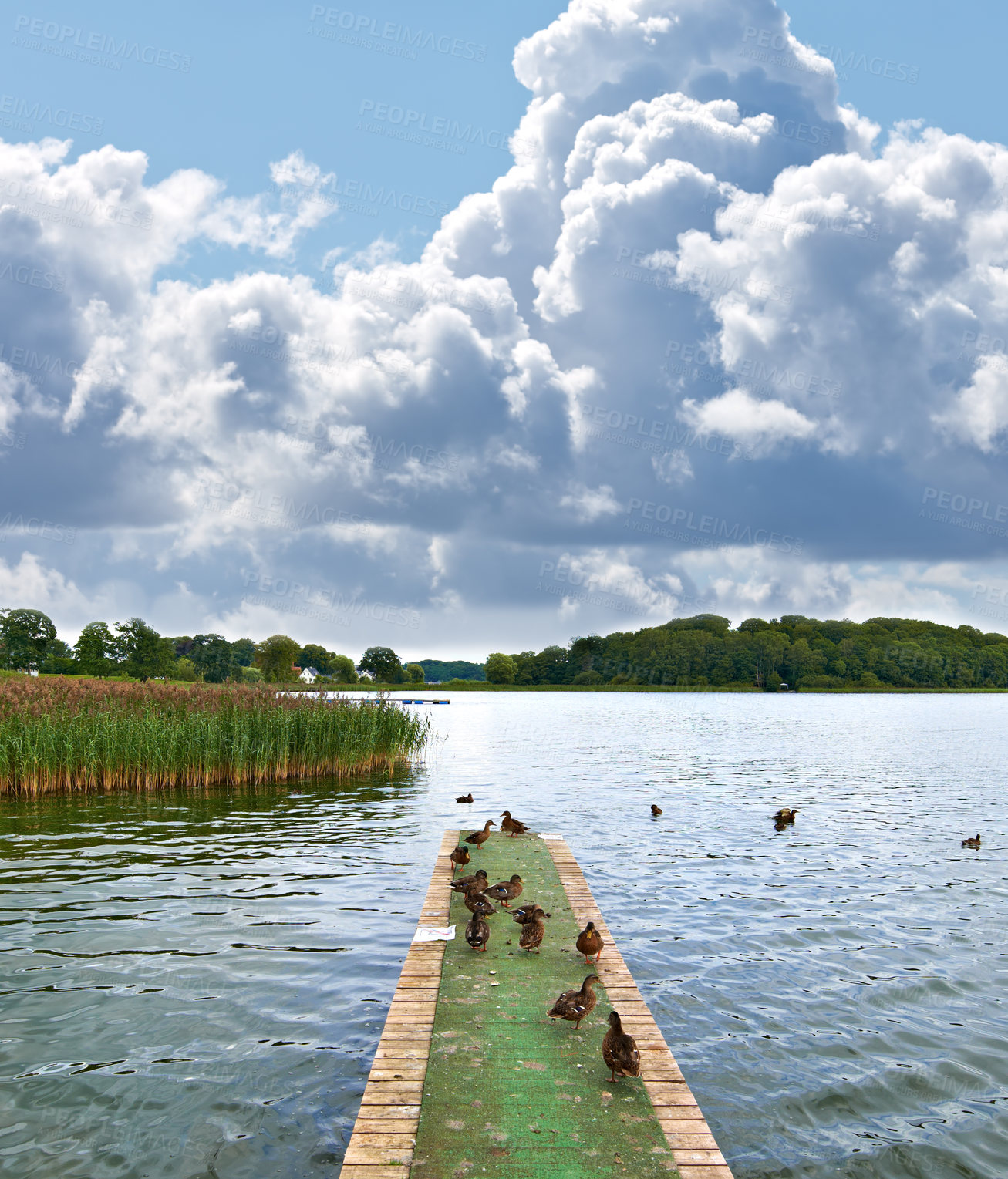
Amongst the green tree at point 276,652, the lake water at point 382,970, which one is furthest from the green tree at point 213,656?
the lake water at point 382,970

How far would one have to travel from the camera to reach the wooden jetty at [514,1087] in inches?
232

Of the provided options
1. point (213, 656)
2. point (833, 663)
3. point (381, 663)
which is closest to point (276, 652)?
point (213, 656)

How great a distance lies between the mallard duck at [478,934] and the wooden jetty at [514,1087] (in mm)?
146

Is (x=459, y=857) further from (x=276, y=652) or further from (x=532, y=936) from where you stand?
(x=276, y=652)

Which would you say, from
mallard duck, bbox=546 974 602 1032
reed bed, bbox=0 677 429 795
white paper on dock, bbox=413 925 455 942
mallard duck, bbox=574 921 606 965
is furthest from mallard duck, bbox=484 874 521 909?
reed bed, bbox=0 677 429 795

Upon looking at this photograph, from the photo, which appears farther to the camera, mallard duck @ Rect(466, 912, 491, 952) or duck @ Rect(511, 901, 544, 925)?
duck @ Rect(511, 901, 544, 925)

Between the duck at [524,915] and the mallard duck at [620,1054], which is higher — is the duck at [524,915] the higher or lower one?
the lower one

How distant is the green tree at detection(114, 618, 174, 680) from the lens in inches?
4397

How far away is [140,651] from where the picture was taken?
113 meters

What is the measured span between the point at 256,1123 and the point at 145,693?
1025 inches

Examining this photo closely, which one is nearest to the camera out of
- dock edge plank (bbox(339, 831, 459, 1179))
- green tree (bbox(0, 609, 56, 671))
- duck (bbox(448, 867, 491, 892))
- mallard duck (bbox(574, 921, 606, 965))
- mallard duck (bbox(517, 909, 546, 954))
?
dock edge plank (bbox(339, 831, 459, 1179))

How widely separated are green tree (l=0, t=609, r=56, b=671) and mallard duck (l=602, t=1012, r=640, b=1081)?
11194cm

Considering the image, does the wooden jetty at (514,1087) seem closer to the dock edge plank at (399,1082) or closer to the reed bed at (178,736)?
the dock edge plank at (399,1082)

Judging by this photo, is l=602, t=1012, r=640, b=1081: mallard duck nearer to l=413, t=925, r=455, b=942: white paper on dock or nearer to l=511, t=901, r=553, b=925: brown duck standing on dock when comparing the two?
l=511, t=901, r=553, b=925: brown duck standing on dock
